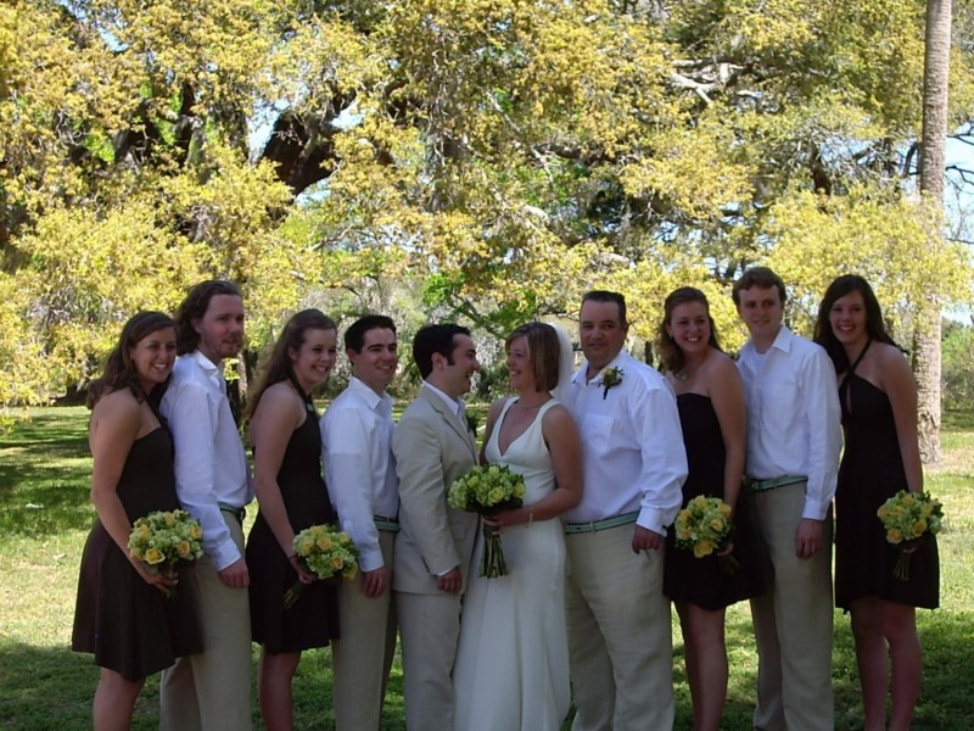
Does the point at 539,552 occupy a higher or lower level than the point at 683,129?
lower

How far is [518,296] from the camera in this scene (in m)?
18.5

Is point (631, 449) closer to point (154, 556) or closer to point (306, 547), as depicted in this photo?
point (306, 547)

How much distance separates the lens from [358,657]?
5410mm

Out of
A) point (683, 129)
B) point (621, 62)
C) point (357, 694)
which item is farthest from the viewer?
point (683, 129)

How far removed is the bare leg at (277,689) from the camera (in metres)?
5.36

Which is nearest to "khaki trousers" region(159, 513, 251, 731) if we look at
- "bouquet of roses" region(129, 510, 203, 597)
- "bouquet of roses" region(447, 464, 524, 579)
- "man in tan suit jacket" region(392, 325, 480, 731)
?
"bouquet of roses" region(129, 510, 203, 597)

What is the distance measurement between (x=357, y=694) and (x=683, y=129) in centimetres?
1651

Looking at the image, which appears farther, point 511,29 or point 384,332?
point 511,29

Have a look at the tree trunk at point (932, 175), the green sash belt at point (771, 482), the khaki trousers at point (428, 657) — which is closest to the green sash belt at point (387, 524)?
the khaki trousers at point (428, 657)

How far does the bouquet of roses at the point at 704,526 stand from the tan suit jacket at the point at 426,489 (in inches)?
39.5

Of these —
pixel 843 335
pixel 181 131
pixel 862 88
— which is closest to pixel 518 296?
pixel 181 131

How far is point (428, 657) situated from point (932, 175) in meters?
16.7

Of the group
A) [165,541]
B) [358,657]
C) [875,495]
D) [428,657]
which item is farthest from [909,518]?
[165,541]

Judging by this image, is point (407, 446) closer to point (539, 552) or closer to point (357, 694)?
point (539, 552)
